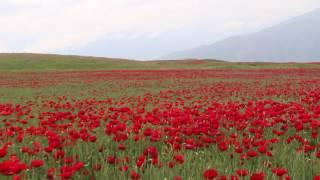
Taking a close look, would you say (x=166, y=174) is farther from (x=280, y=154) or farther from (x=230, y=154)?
(x=280, y=154)

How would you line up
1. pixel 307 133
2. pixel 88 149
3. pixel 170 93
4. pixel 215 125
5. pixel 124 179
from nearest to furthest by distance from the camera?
pixel 124 179 < pixel 88 149 < pixel 215 125 < pixel 307 133 < pixel 170 93

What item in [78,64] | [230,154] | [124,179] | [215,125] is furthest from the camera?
[78,64]

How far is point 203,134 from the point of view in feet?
19.4

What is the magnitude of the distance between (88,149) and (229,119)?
8.82 ft

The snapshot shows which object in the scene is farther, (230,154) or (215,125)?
(215,125)

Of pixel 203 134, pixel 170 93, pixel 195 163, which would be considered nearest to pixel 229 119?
pixel 203 134

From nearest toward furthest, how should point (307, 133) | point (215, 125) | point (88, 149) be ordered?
1. point (88, 149)
2. point (215, 125)
3. point (307, 133)

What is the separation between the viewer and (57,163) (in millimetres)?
4664

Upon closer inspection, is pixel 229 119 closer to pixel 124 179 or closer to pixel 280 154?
pixel 280 154

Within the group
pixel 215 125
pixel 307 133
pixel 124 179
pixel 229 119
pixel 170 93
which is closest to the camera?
pixel 124 179

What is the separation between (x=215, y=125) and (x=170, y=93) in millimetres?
12723

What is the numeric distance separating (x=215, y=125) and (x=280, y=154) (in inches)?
43.5

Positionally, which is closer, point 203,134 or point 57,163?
point 57,163

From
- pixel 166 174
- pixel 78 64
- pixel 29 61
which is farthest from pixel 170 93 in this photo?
pixel 29 61
